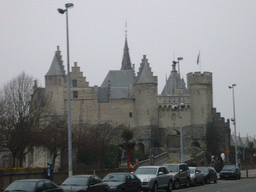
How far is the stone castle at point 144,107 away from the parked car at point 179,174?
41.8 metres

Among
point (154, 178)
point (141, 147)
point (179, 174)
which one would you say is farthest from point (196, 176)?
point (141, 147)

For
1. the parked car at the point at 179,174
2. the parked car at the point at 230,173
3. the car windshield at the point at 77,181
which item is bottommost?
the parked car at the point at 230,173

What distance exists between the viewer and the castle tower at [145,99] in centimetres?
7638

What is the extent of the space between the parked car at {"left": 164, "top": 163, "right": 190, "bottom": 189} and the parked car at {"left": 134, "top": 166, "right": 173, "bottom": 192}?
1.74 metres

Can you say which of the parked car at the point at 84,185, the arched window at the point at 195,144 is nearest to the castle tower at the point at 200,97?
the arched window at the point at 195,144

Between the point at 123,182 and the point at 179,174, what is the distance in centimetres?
786

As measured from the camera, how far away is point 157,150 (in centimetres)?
7338

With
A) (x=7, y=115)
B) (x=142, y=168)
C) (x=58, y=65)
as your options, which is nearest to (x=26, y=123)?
(x=7, y=115)

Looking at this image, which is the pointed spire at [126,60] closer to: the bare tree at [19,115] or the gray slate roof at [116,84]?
the gray slate roof at [116,84]

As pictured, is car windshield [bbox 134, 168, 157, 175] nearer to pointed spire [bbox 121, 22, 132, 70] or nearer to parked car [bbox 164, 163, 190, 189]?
parked car [bbox 164, 163, 190, 189]

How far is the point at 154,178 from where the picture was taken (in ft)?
87.6

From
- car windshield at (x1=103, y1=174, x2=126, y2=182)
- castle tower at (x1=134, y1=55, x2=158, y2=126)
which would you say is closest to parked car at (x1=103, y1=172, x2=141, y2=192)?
car windshield at (x1=103, y1=174, x2=126, y2=182)

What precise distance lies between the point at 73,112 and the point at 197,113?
21788 mm

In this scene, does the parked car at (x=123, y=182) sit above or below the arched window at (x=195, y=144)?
below
